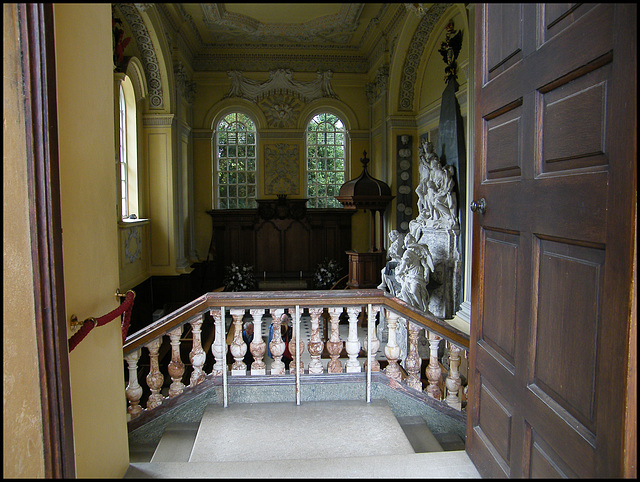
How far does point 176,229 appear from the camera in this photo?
8.33m

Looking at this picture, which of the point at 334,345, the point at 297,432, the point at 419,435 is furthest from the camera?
the point at 334,345

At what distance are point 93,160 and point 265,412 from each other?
1692 mm

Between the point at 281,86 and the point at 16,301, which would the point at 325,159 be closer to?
the point at 281,86

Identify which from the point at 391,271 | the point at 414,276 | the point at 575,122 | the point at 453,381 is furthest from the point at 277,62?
the point at 575,122

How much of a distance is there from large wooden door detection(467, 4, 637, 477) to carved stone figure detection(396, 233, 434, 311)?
350 centimetres

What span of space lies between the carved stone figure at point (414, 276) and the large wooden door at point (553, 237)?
3.50 meters

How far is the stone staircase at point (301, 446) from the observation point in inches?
80.2

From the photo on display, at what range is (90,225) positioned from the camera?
1.86 meters

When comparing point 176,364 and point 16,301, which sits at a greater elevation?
point 16,301

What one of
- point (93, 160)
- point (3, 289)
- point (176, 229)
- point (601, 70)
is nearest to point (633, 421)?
point (601, 70)

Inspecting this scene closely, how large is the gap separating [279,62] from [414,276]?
665cm

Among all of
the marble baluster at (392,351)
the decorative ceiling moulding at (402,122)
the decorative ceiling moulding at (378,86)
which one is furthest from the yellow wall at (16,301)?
the decorative ceiling moulding at (378,86)

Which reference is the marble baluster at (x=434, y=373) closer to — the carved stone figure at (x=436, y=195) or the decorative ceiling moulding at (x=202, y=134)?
the carved stone figure at (x=436, y=195)

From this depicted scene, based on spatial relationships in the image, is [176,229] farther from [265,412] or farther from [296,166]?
[265,412]
